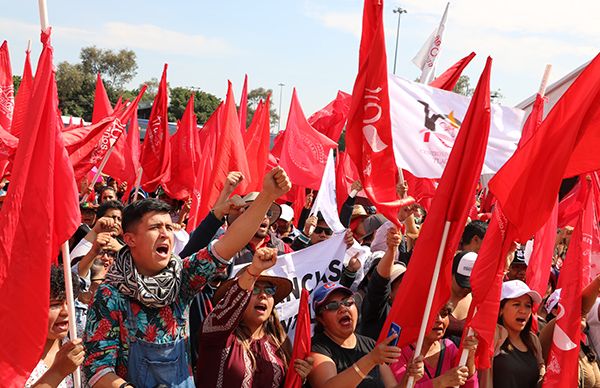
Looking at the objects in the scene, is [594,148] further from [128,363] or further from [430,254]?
[128,363]

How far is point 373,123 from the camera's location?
4.83 metres

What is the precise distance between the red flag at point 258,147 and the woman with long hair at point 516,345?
359 cm

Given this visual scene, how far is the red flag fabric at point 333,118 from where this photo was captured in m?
10.7

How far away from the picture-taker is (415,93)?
16.7ft

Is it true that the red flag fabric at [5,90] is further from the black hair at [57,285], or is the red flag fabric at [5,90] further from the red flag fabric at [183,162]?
the black hair at [57,285]

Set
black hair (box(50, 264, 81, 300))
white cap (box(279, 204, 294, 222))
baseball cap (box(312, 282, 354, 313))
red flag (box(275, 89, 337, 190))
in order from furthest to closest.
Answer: red flag (box(275, 89, 337, 190)), white cap (box(279, 204, 294, 222)), baseball cap (box(312, 282, 354, 313)), black hair (box(50, 264, 81, 300))

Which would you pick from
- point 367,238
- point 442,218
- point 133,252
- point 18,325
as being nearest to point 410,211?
point 367,238

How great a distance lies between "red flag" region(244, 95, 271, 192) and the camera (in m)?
8.00

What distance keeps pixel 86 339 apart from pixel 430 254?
1.73m

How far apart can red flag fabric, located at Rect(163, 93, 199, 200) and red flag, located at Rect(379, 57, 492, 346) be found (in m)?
5.40

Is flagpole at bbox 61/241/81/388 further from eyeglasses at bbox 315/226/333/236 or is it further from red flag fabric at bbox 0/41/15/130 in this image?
red flag fabric at bbox 0/41/15/130

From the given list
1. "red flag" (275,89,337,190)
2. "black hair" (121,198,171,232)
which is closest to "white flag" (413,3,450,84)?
"red flag" (275,89,337,190)

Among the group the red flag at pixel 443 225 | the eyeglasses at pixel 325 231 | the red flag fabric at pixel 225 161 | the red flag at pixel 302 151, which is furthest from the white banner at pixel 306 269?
the red flag at pixel 302 151

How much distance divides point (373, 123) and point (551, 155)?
126cm
